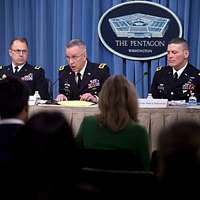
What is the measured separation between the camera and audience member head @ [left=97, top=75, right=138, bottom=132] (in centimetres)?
237

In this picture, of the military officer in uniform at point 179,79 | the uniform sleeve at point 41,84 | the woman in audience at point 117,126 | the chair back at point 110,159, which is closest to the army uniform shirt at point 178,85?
the military officer in uniform at point 179,79

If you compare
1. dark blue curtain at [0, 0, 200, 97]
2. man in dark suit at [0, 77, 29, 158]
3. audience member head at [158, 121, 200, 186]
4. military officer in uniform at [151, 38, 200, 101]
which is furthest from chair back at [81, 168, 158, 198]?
dark blue curtain at [0, 0, 200, 97]

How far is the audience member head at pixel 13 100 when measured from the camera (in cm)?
204

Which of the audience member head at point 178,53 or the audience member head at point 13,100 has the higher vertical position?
the audience member head at point 178,53

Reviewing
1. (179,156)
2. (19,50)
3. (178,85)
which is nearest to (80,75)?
(19,50)

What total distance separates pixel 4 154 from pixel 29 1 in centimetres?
401

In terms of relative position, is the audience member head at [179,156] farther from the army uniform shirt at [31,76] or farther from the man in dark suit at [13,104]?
the army uniform shirt at [31,76]

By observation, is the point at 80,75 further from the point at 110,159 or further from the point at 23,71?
the point at 110,159

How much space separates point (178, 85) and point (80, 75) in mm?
959

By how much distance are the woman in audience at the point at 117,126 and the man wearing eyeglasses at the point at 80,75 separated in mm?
2019

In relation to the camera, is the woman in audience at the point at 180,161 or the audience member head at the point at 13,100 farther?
the audience member head at the point at 13,100

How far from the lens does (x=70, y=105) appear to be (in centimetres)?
374

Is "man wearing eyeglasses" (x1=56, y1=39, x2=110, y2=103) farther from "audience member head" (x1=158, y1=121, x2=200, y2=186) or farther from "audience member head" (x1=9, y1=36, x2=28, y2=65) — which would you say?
"audience member head" (x1=158, y1=121, x2=200, y2=186)

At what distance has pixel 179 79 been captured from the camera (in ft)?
14.5
